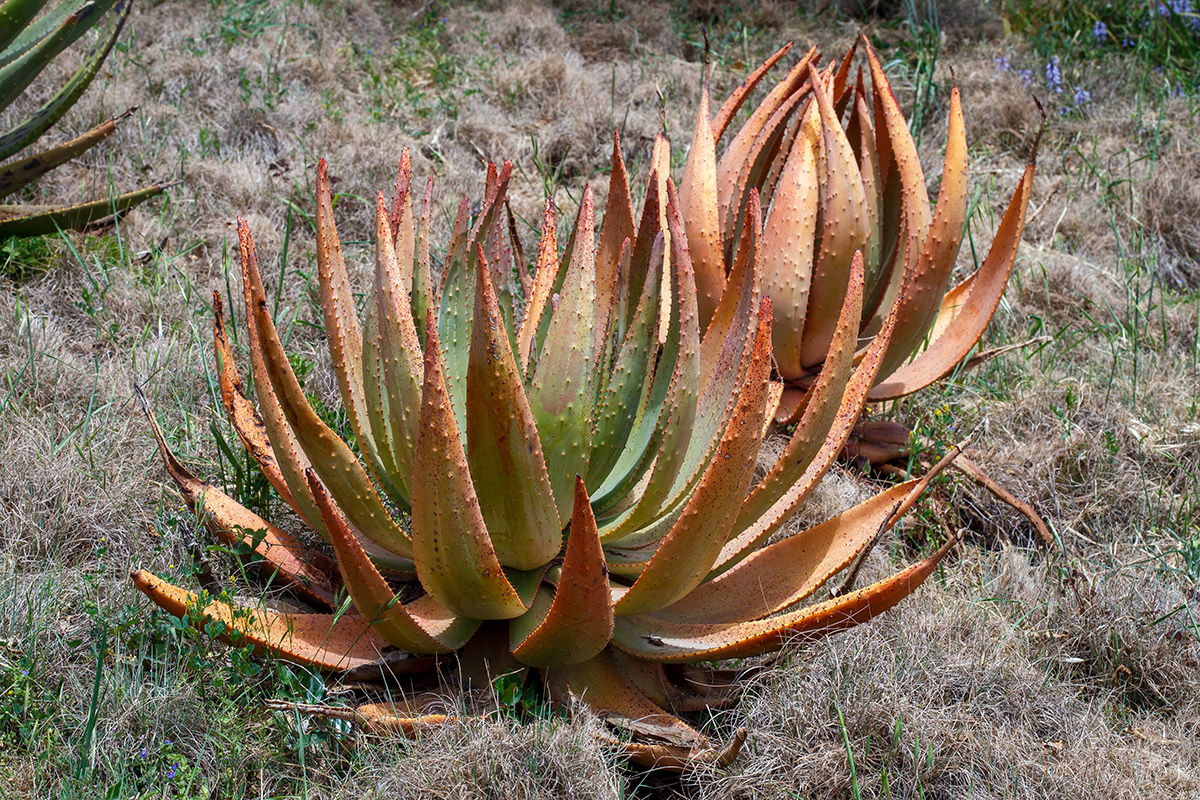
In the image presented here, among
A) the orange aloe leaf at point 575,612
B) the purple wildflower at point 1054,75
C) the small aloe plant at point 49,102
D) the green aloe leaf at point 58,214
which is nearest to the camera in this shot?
the orange aloe leaf at point 575,612

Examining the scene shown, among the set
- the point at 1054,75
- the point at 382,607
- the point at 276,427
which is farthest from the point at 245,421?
the point at 1054,75

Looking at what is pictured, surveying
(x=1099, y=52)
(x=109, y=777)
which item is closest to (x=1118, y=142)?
(x=1099, y=52)

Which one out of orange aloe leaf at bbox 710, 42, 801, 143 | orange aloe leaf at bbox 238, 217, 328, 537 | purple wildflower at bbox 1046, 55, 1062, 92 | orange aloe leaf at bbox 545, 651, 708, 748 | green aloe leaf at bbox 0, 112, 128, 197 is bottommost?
orange aloe leaf at bbox 545, 651, 708, 748

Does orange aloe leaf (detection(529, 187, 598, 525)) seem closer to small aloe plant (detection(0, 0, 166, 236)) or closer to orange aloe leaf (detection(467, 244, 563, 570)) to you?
orange aloe leaf (detection(467, 244, 563, 570))

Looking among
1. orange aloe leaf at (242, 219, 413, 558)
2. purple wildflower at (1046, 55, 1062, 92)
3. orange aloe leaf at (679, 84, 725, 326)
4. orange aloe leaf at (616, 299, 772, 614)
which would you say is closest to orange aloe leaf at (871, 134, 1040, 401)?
orange aloe leaf at (679, 84, 725, 326)

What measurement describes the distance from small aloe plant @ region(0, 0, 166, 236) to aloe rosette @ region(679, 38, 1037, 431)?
76.0 inches

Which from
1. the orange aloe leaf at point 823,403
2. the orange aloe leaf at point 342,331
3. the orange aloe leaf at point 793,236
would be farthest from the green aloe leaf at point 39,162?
the orange aloe leaf at point 823,403

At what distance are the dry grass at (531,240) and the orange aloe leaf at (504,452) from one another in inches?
12.6

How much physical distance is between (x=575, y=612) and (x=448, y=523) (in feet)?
0.77

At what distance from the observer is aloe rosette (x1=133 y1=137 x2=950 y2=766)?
151cm

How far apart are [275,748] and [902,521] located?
1.63 m

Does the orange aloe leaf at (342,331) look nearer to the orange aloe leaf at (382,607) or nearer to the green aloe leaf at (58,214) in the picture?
the orange aloe leaf at (382,607)

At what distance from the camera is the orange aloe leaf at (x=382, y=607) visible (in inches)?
56.2

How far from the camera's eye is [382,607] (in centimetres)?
154
